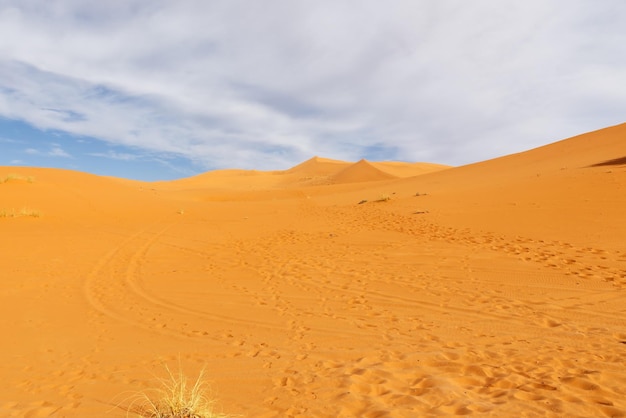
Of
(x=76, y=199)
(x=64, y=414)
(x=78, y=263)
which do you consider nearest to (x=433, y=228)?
(x=78, y=263)

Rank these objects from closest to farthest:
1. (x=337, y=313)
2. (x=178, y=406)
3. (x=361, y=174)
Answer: (x=178, y=406) < (x=337, y=313) < (x=361, y=174)

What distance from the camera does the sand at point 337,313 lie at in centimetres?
399

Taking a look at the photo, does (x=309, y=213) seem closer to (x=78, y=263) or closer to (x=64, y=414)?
(x=78, y=263)

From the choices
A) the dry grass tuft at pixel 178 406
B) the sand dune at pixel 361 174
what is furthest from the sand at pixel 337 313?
the sand dune at pixel 361 174

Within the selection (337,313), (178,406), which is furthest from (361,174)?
(178,406)

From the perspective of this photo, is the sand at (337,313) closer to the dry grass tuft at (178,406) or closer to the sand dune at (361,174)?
the dry grass tuft at (178,406)

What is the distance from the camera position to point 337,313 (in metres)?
6.47

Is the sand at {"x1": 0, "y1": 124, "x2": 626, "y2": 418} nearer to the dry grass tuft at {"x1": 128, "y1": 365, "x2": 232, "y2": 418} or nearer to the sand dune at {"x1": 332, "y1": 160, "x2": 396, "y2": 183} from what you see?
the dry grass tuft at {"x1": 128, "y1": 365, "x2": 232, "y2": 418}

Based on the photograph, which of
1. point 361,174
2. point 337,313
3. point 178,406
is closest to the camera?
point 178,406

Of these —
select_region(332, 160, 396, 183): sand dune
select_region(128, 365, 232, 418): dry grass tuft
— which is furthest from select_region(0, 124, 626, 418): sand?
select_region(332, 160, 396, 183): sand dune

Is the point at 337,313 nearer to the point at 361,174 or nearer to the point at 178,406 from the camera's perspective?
the point at 178,406

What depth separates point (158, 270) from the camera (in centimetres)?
996

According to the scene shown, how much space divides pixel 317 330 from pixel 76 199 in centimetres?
1936

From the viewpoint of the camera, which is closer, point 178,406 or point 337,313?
point 178,406
